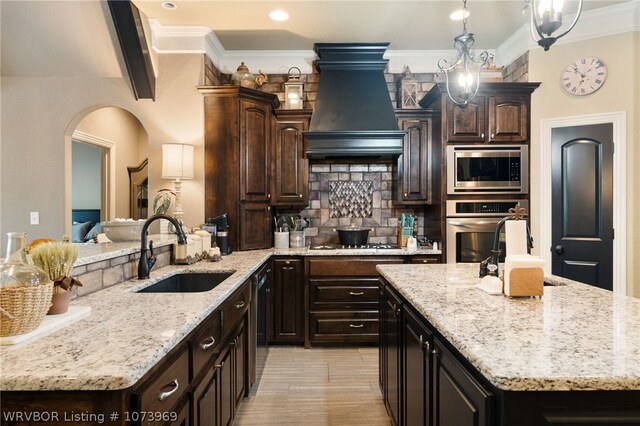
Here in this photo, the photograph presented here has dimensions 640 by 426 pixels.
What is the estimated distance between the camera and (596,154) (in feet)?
→ 10.8

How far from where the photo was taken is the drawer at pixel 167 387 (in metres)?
1.01

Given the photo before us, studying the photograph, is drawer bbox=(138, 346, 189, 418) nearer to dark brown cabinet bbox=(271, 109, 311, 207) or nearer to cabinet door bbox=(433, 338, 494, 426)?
cabinet door bbox=(433, 338, 494, 426)

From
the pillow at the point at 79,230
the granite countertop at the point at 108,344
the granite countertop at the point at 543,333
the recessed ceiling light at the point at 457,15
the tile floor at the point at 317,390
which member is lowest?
the tile floor at the point at 317,390

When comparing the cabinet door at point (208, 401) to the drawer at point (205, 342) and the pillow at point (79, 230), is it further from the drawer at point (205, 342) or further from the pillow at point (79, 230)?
the pillow at point (79, 230)

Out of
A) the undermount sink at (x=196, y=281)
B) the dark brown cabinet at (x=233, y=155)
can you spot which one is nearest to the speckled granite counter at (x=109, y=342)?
the undermount sink at (x=196, y=281)

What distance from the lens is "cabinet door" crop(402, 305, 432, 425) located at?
142cm

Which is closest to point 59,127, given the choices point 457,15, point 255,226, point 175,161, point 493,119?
point 175,161

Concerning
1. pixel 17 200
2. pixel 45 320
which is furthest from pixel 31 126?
pixel 45 320

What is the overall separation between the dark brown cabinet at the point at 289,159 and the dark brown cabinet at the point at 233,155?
273 mm

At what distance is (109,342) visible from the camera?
1086mm

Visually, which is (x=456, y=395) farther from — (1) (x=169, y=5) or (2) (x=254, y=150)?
(1) (x=169, y=5)

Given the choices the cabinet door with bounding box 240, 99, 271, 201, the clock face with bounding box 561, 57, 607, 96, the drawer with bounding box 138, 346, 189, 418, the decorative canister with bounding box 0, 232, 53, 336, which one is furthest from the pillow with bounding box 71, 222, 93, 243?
the clock face with bounding box 561, 57, 607, 96

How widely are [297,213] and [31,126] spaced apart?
2.78 meters

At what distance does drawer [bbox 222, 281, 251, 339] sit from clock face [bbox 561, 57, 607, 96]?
3551 mm
